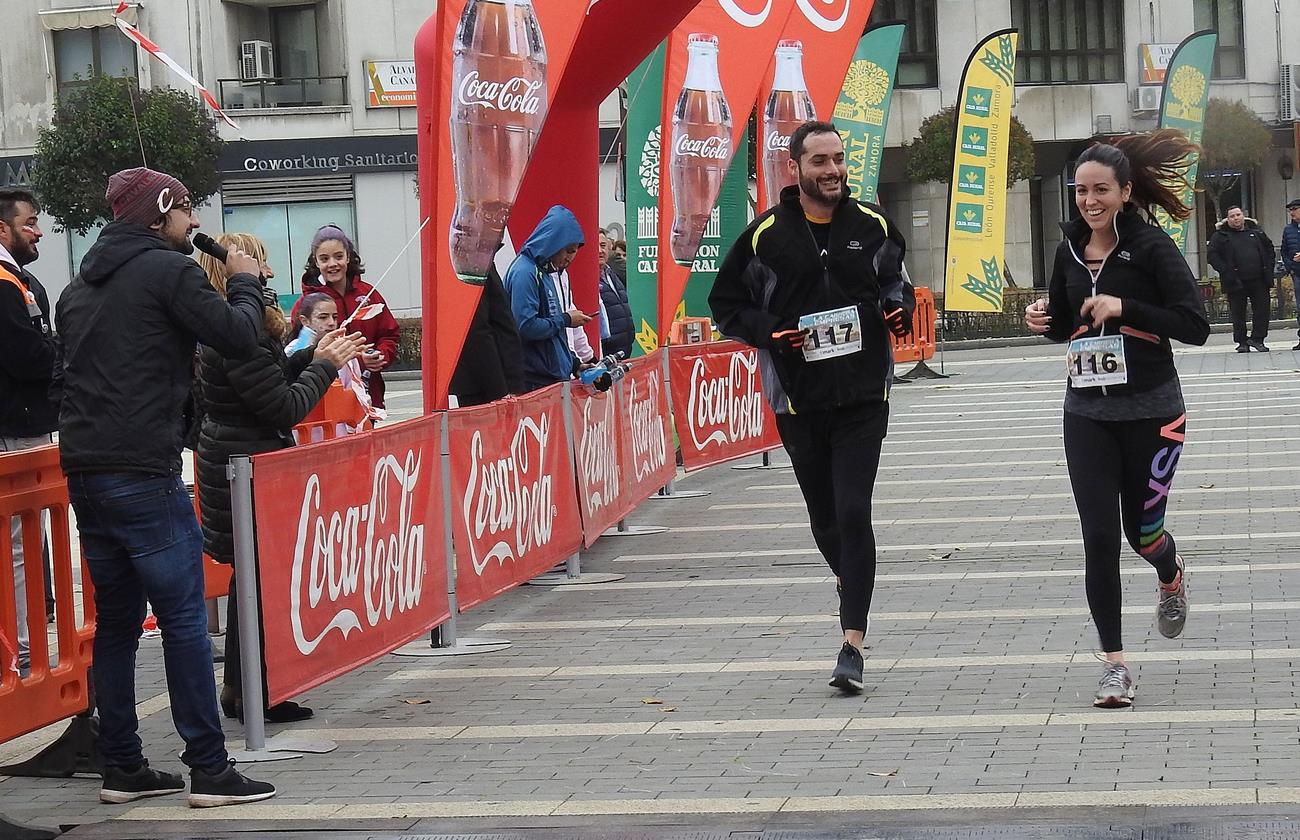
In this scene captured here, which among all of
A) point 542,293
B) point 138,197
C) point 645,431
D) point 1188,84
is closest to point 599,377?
point 542,293

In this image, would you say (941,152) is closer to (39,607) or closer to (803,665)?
(803,665)

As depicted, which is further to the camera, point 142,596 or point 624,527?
point 624,527

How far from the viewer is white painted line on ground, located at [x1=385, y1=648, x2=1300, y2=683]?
23.3 ft

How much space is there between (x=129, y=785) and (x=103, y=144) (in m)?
33.1

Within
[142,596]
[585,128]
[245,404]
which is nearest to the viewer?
[142,596]

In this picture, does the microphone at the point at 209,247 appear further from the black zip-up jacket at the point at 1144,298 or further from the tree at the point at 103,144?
the tree at the point at 103,144

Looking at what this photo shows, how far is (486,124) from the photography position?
871 centimetres

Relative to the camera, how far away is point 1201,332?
6406 millimetres

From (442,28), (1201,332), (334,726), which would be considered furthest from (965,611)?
(442,28)

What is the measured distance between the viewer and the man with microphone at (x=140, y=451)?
5.56 metres

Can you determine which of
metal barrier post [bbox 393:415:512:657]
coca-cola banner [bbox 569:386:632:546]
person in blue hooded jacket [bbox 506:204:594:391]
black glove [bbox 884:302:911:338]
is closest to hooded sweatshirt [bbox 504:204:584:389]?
person in blue hooded jacket [bbox 506:204:594:391]

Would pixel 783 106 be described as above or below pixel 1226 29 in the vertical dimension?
below

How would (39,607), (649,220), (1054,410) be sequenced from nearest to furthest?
(39,607) < (649,220) < (1054,410)

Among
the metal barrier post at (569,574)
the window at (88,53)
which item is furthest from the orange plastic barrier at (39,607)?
the window at (88,53)
